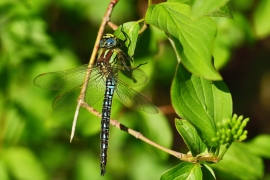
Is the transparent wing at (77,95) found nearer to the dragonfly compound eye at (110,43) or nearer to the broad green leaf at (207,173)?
the dragonfly compound eye at (110,43)

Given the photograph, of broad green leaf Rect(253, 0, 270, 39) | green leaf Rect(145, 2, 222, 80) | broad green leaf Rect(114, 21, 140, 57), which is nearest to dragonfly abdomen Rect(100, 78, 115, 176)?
broad green leaf Rect(114, 21, 140, 57)

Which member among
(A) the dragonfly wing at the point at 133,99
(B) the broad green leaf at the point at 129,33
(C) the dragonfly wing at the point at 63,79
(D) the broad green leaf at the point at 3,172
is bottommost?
(D) the broad green leaf at the point at 3,172

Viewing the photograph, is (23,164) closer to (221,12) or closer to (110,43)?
(110,43)

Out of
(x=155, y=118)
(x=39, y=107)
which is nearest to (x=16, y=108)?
(x=39, y=107)

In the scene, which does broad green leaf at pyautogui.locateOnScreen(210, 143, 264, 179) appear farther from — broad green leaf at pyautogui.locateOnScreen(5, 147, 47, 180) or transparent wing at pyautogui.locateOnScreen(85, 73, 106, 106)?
broad green leaf at pyautogui.locateOnScreen(5, 147, 47, 180)

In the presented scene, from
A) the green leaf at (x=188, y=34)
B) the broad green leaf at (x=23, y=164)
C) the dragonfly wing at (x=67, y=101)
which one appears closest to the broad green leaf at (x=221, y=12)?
the green leaf at (x=188, y=34)

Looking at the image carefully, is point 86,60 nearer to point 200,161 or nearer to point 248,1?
point 248,1
